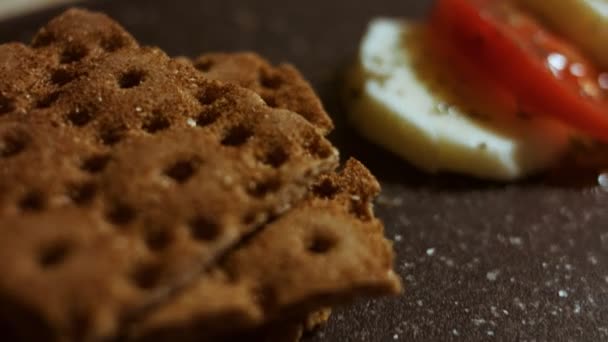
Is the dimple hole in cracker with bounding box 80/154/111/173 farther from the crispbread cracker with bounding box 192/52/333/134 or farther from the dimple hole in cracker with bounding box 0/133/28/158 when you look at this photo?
the crispbread cracker with bounding box 192/52/333/134

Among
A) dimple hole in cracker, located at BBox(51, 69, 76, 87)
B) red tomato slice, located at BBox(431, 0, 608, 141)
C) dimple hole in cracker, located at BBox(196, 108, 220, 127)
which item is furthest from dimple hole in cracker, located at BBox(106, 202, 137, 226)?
red tomato slice, located at BBox(431, 0, 608, 141)

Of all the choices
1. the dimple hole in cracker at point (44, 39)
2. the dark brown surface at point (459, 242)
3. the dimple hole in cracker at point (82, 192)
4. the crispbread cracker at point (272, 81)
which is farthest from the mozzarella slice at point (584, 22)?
the dimple hole in cracker at point (82, 192)

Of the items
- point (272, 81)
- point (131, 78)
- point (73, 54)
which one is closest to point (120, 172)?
point (131, 78)

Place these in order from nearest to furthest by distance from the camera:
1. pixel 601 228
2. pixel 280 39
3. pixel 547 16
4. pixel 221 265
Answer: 1. pixel 221 265
2. pixel 601 228
3. pixel 547 16
4. pixel 280 39

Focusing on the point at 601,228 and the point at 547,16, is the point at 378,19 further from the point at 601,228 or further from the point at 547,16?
the point at 601,228

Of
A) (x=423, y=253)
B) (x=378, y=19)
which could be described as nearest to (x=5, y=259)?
(x=423, y=253)

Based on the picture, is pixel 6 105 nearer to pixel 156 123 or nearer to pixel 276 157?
pixel 156 123
